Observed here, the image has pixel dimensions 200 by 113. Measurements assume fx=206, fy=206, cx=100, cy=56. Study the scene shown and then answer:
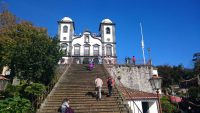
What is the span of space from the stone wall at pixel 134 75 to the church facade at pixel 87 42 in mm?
18829

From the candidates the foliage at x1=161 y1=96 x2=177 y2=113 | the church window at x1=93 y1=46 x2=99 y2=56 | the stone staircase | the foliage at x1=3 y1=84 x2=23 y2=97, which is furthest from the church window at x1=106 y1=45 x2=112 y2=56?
the foliage at x1=3 y1=84 x2=23 y2=97

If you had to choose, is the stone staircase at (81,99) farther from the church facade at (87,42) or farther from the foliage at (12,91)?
the church facade at (87,42)

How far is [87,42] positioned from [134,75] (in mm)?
23737

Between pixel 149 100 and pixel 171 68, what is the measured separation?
22.6m

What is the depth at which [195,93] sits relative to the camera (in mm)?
24859

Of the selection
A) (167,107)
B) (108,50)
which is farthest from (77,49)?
(167,107)

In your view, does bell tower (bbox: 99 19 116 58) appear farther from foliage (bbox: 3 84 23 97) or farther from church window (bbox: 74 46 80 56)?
foliage (bbox: 3 84 23 97)

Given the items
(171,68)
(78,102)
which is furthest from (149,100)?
(171,68)

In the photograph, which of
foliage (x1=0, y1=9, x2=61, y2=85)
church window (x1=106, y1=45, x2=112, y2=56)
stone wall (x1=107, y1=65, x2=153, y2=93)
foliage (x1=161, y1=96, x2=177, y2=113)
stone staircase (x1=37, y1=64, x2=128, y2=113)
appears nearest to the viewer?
stone staircase (x1=37, y1=64, x2=128, y2=113)

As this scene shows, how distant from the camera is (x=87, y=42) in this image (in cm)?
4919

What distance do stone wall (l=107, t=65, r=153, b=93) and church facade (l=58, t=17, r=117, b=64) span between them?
1883cm

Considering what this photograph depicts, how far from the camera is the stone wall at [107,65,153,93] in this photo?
27.0 metres

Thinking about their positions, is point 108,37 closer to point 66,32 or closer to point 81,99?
point 66,32

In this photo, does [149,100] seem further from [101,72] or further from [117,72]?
[117,72]
